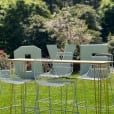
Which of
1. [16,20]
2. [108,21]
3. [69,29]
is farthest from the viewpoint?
[108,21]

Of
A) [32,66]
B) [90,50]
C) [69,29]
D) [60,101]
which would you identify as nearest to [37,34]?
[69,29]

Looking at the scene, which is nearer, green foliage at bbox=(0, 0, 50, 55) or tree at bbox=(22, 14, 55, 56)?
tree at bbox=(22, 14, 55, 56)

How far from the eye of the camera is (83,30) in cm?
2000

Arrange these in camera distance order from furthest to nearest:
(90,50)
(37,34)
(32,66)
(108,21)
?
(108,21) < (37,34) < (90,50) < (32,66)

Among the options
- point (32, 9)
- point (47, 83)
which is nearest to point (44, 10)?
point (32, 9)

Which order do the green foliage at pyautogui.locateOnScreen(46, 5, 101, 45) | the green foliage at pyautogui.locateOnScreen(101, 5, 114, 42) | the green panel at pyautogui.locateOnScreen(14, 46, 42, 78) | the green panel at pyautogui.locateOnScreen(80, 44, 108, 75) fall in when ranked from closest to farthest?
the green panel at pyautogui.locateOnScreen(14, 46, 42, 78) < the green panel at pyautogui.locateOnScreen(80, 44, 108, 75) < the green foliage at pyautogui.locateOnScreen(46, 5, 101, 45) < the green foliage at pyautogui.locateOnScreen(101, 5, 114, 42)

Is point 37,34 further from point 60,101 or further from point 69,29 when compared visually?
point 60,101

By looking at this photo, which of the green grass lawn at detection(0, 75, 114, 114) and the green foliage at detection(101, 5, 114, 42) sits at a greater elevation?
the green foliage at detection(101, 5, 114, 42)

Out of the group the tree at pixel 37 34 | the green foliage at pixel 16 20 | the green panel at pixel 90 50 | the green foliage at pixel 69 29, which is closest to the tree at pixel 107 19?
the green foliage at pixel 69 29

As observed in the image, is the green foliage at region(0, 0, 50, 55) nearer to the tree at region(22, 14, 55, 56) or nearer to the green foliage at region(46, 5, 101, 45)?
the tree at region(22, 14, 55, 56)

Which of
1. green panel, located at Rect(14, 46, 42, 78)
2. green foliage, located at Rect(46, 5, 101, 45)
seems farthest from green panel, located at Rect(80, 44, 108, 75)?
green foliage, located at Rect(46, 5, 101, 45)

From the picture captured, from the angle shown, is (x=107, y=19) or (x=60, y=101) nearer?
(x=60, y=101)

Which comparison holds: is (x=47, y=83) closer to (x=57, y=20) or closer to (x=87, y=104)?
(x=87, y=104)

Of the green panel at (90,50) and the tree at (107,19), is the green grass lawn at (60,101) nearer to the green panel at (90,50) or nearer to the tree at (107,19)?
the green panel at (90,50)
